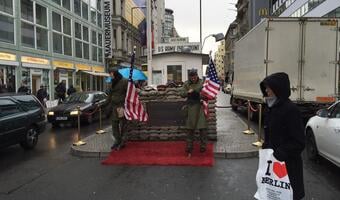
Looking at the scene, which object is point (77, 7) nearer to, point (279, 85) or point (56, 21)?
point (56, 21)

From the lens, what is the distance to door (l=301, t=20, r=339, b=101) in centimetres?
1182

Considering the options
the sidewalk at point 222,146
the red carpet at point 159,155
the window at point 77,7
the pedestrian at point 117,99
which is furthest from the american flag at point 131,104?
the window at point 77,7

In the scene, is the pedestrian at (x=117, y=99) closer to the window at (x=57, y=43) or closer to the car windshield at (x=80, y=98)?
the car windshield at (x=80, y=98)

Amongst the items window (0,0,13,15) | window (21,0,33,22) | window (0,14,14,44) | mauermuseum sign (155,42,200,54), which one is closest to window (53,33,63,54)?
window (21,0,33,22)

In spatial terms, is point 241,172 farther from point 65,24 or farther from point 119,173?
point 65,24

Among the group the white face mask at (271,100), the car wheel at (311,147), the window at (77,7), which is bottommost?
the car wheel at (311,147)

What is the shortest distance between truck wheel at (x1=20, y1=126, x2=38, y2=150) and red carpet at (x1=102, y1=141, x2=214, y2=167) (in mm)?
2485

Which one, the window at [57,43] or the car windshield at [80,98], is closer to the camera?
the car windshield at [80,98]

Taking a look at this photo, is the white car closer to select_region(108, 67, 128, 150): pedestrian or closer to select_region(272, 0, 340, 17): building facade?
select_region(108, 67, 128, 150): pedestrian

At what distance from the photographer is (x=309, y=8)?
34500 millimetres

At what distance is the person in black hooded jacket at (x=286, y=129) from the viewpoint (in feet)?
10.9

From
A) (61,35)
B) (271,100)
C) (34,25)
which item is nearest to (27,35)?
(34,25)

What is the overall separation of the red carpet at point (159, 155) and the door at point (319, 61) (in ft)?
15.8

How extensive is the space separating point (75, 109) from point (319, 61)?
29.8ft
